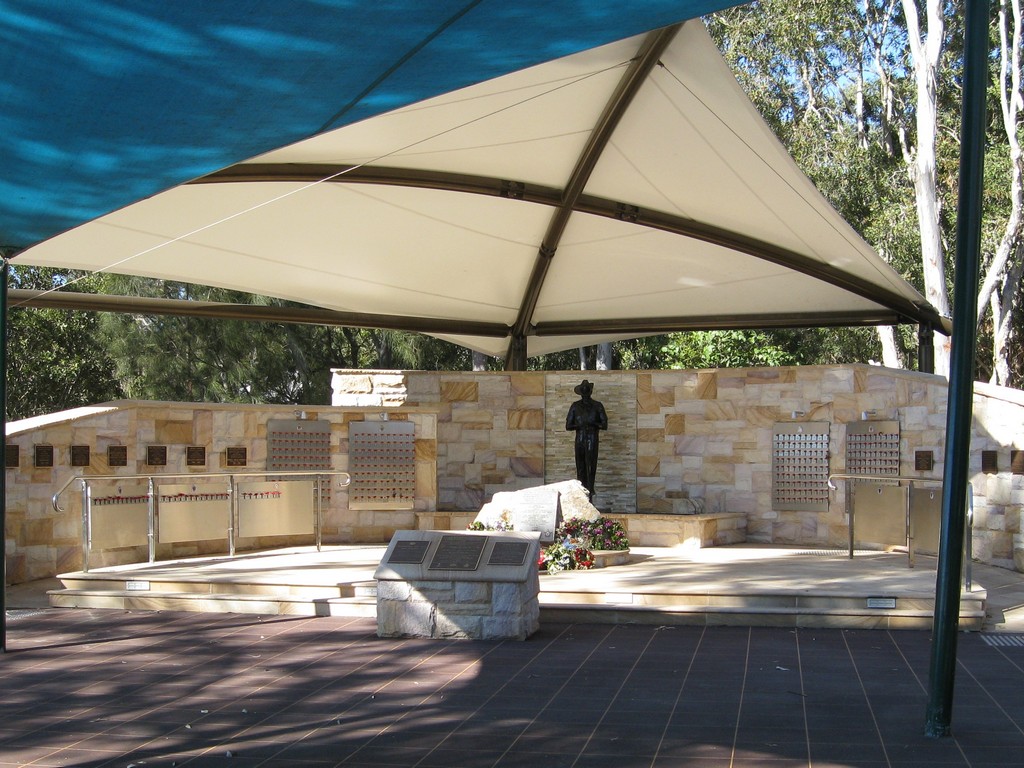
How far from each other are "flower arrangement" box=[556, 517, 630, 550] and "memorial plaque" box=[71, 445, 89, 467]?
5946 millimetres

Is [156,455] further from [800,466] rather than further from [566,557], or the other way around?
[800,466]

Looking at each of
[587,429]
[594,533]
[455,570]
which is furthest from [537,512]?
[455,570]

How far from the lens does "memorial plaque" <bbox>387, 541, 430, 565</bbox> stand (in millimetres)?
9742

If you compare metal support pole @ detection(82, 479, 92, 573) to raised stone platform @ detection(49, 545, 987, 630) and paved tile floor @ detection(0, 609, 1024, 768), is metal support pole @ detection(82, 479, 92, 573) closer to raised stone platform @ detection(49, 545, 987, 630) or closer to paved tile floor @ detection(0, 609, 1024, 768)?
raised stone platform @ detection(49, 545, 987, 630)

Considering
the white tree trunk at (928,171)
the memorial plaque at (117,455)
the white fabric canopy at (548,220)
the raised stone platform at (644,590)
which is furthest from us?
the white tree trunk at (928,171)

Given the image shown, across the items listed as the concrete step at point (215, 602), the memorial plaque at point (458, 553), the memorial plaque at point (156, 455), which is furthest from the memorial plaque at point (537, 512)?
the memorial plaque at point (156, 455)

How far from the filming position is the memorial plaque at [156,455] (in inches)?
557

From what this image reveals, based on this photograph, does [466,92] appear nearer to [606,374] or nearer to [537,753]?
[537,753]

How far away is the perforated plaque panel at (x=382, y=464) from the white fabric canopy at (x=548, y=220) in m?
2.41

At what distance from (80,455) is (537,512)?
18.8ft

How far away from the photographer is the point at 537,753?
608 centimetres

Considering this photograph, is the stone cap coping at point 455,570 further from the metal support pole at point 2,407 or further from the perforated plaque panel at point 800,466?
the perforated plaque panel at point 800,466

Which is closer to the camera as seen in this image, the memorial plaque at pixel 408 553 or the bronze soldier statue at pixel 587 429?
the memorial plaque at pixel 408 553

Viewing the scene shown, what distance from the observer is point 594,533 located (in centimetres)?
1364
